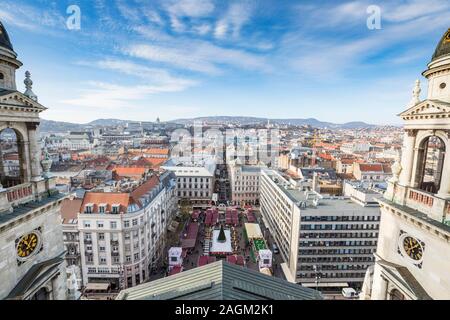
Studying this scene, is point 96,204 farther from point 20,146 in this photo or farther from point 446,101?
point 446,101

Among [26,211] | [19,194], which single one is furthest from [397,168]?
[19,194]

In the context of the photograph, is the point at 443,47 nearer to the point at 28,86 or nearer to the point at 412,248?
the point at 412,248

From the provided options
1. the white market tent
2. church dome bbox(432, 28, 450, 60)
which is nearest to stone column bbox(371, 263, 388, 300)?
church dome bbox(432, 28, 450, 60)

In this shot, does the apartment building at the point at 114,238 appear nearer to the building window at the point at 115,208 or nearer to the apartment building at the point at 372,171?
the building window at the point at 115,208

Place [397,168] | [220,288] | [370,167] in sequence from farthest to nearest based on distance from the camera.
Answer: [370,167], [220,288], [397,168]

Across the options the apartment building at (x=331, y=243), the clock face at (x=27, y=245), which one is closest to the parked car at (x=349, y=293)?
the apartment building at (x=331, y=243)
